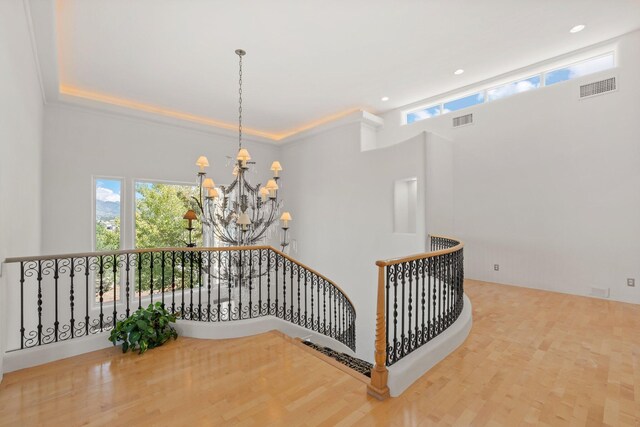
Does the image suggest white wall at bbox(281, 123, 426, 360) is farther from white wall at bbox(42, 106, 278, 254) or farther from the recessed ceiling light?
white wall at bbox(42, 106, 278, 254)

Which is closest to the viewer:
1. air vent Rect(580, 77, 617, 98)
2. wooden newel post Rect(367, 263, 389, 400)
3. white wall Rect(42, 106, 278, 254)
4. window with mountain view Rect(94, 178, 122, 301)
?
wooden newel post Rect(367, 263, 389, 400)

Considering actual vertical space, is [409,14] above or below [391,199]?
above

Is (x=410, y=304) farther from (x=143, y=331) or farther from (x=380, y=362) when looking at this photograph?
(x=143, y=331)

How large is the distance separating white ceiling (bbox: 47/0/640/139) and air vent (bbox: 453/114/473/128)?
0.75 meters

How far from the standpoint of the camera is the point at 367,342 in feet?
22.9

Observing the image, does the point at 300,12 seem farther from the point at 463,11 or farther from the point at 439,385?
the point at 439,385

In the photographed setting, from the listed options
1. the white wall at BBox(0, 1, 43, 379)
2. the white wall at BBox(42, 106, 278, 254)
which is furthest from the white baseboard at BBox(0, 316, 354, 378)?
the white wall at BBox(42, 106, 278, 254)

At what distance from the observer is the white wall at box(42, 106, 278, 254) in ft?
19.0

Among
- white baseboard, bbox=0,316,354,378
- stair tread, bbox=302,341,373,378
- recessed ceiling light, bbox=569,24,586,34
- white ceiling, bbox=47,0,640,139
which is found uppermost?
recessed ceiling light, bbox=569,24,586,34

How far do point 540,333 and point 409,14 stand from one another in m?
4.56

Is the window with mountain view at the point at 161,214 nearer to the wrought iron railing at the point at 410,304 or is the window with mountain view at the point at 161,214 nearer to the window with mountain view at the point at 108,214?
the window with mountain view at the point at 108,214

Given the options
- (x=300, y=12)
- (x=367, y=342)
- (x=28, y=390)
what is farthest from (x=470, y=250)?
(x=28, y=390)

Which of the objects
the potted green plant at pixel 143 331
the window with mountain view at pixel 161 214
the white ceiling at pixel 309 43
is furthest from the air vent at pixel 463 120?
the potted green plant at pixel 143 331

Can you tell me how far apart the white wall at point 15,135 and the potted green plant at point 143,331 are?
95 centimetres
